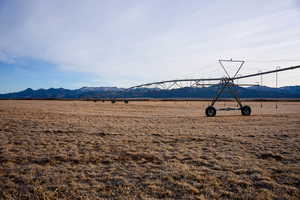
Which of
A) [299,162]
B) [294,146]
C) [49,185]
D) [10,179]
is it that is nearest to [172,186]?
[49,185]

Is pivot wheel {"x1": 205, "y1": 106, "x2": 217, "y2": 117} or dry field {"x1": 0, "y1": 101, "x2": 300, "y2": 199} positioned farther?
pivot wheel {"x1": 205, "y1": 106, "x2": 217, "y2": 117}

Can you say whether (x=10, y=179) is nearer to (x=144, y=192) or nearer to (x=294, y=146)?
(x=144, y=192)

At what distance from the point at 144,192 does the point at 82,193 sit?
140 cm

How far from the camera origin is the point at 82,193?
4461 mm

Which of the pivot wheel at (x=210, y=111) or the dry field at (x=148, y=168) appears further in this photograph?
the pivot wheel at (x=210, y=111)

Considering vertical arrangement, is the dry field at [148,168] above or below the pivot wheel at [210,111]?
below

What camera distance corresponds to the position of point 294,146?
27.8 feet

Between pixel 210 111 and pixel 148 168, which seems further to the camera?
pixel 210 111

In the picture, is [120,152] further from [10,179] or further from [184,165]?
[10,179]

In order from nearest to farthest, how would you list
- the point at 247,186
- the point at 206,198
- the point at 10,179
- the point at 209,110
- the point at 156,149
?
the point at 206,198 → the point at 247,186 → the point at 10,179 → the point at 156,149 → the point at 209,110

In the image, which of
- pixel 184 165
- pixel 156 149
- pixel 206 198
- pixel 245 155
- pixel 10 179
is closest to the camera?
pixel 206 198

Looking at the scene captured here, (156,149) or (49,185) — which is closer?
(49,185)

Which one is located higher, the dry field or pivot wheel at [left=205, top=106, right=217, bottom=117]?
pivot wheel at [left=205, top=106, right=217, bottom=117]

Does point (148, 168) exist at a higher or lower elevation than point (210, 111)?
lower
